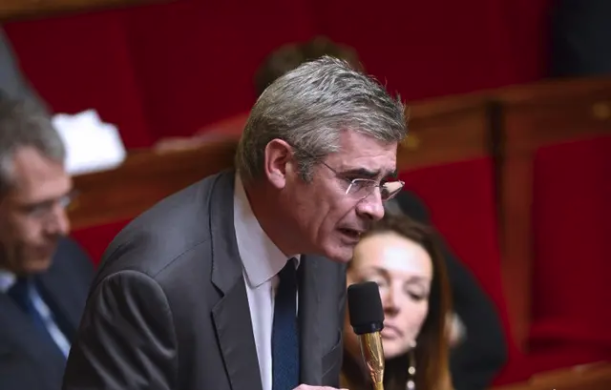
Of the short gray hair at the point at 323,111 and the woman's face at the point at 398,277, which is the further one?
the woman's face at the point at 398,277

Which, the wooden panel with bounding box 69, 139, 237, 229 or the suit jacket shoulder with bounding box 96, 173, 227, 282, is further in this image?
the wooden panel with bounding box 69, 139, 237, 229

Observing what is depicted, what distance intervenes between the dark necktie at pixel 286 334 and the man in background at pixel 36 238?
0.36 meters

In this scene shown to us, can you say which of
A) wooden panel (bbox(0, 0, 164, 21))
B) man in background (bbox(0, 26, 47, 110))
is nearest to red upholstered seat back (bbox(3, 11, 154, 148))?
wooden panel (bbox(0, 0, 164, 21))

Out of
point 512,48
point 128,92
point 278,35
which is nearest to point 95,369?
point 128,92

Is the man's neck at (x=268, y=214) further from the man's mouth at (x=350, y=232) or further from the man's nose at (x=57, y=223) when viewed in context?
the man's nose at (x=57, y=223)

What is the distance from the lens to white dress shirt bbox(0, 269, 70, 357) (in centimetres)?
114

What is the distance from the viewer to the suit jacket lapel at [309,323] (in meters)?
0.80

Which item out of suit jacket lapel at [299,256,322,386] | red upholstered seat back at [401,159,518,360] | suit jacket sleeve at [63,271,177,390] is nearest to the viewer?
suit jacket sleeve at [63,271,177,390]

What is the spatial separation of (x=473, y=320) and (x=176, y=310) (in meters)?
0.64

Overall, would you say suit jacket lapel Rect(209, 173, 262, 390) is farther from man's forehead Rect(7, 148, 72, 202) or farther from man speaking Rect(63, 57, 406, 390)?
man's forehead Rect(7, 148, 72, 202)

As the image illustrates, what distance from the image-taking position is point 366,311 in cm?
74

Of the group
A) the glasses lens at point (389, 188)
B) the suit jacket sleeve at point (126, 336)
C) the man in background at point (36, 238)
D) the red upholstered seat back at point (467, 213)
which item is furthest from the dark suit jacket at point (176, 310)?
the red upholstered seat back at point (467, 213)

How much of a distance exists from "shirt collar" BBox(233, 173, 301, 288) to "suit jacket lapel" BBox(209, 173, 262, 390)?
0.04 ft

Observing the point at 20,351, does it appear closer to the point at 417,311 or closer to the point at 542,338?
the point at 417,311
